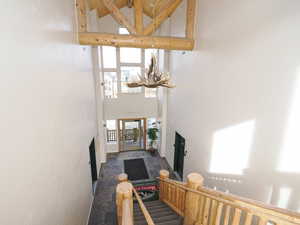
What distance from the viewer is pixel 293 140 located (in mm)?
1642

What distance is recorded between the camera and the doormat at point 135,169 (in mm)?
5492

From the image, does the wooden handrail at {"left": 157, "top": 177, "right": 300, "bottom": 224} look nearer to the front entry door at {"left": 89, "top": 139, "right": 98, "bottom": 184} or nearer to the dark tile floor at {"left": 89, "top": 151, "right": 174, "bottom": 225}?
the dark tile floor at {"left": 89, "top": 151, "right": 174, "bottom": 225}

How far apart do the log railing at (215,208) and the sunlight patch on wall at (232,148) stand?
637 mm

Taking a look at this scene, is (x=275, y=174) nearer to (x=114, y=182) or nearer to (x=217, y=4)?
(x=217, y=4)

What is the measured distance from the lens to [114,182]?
17.0 feet

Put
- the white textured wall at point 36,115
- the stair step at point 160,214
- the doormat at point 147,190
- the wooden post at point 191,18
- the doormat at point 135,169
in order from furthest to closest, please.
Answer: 1. the doormat at point 135,169
2. the doormat at point 147,190
3. the wooden post at point 191,18
4. the stair step at point 160,214
5. the white textured wall at point 36,115

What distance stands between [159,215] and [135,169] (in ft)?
9.48

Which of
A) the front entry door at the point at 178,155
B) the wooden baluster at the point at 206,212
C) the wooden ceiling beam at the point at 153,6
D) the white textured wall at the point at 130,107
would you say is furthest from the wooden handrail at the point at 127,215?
the wooden ceiling beam at the point at 153,6

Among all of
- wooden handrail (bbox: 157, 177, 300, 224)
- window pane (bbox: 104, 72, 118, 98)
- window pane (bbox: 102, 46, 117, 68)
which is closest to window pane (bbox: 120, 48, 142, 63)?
window pane (bbox: 102, 46, 117, 68)

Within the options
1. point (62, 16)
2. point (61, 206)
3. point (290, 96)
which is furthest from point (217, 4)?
point (61, 206)

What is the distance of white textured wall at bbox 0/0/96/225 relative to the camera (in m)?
1.17

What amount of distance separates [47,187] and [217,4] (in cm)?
410

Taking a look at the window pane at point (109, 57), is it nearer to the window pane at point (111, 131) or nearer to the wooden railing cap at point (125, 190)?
the window pane at point (111, 131)

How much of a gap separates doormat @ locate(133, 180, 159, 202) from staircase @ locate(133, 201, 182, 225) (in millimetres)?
494
